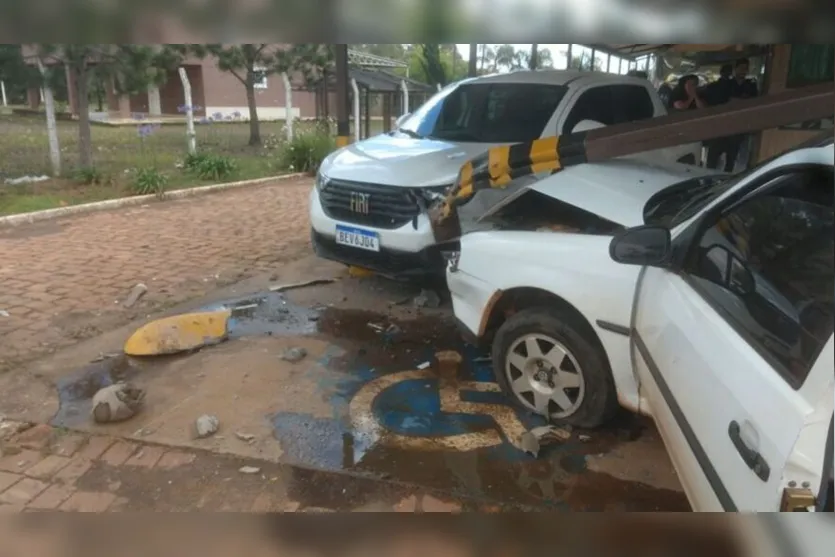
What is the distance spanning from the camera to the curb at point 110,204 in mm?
9023

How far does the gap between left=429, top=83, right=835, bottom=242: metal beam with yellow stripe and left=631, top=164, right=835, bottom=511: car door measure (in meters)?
0.67

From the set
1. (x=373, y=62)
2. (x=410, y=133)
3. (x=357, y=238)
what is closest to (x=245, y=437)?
(x=357, y=238)

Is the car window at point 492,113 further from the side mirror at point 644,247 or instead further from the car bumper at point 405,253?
the side mirror at point 644,247

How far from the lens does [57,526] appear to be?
1.20m

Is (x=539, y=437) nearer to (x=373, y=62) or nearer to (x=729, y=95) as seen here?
(x=729, y=95)

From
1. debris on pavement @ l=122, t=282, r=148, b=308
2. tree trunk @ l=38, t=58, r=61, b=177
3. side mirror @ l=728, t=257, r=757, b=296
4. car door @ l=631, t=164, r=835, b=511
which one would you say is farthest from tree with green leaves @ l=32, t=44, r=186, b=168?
side mirror @ l=728, t=257, r=757, b=296

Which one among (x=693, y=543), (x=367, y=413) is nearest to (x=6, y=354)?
(x=367, y=413)

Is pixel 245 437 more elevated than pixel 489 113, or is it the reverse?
pixel 489 113

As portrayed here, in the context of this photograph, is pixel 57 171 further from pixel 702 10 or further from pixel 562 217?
pixel 702 10

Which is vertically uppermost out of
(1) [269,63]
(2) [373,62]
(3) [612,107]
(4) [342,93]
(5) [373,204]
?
(2) [373,62]

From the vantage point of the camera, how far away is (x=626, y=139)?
157 inches

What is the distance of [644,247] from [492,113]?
408cm

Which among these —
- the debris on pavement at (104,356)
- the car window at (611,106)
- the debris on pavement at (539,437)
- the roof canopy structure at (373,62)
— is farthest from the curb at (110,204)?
the roof canopy structure at (373,62)

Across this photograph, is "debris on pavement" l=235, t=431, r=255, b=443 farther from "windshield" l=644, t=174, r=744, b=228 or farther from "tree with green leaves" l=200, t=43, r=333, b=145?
"tree with green leaves" l=200, t=43, r=333, b=145
